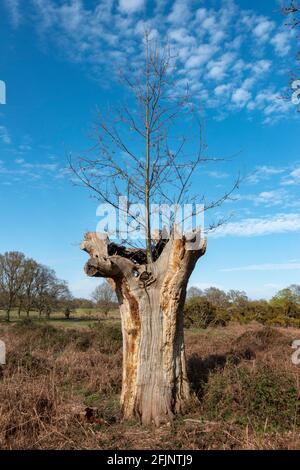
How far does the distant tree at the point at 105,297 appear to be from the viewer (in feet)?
151

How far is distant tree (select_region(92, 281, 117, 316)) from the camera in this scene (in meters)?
46.1

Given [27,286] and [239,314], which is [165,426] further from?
[27,286]

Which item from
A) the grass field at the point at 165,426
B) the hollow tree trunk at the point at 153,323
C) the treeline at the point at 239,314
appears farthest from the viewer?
the treeline at the point at 239,314

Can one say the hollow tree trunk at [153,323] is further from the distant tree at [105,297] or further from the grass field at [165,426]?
the distant tree at [105,297]

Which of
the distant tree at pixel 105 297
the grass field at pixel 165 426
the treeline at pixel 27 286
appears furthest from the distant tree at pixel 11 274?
the grass field at pixel 165 426

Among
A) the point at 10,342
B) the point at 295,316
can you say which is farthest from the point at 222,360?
the point at 295,316

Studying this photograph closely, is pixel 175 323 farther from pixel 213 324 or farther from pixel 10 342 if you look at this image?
pixel 213 324

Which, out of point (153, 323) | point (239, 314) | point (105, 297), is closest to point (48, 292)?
point (105, 297)

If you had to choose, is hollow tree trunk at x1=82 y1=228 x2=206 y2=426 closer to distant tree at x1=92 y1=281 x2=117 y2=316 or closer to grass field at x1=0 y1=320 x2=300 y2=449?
grass field at x1=0 y1=320 x2=300 y2=449

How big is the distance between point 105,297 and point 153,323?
145ft

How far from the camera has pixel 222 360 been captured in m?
11.0

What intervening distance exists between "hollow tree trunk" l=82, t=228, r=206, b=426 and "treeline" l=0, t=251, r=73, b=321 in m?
35.7

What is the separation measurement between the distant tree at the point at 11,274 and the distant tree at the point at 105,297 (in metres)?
10.4

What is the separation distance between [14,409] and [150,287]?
291cm
